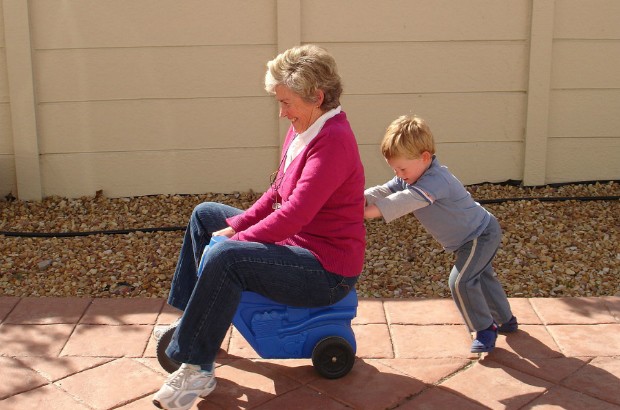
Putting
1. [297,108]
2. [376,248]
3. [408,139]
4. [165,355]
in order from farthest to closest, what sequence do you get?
[376,248] → [165,355] → [408,139] → [297,108]

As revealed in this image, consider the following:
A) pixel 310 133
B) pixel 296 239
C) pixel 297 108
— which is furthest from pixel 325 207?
pixel 297 108

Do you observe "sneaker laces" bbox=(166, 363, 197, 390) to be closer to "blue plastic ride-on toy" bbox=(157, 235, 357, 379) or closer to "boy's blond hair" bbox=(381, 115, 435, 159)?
"blue plastic ride-on toy" bbox=(157, 235, 357, 379)

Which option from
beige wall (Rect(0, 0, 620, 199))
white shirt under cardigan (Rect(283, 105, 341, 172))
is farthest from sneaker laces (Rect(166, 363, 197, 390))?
beige wall (Rect(0, 0, 620, 199))

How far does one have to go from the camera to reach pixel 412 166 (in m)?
3.26

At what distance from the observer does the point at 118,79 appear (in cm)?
546

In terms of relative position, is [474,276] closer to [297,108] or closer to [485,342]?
[485,342]

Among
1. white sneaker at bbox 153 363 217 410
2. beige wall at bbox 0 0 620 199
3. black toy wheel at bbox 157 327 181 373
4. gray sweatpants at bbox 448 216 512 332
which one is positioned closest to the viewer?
white sneaker at bbox 153 363 217 410

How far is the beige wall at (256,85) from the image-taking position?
5402 mm

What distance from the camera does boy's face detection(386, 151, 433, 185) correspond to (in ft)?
10.7

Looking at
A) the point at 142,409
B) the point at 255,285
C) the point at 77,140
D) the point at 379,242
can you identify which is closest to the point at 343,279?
the point at 255,285

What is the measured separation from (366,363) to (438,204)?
0.73 m

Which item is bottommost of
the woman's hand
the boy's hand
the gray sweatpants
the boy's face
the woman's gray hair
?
the gray sweatpants

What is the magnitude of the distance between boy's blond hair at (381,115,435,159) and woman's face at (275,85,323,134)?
31 centimetres

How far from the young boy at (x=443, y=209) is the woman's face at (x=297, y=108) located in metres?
0.33
